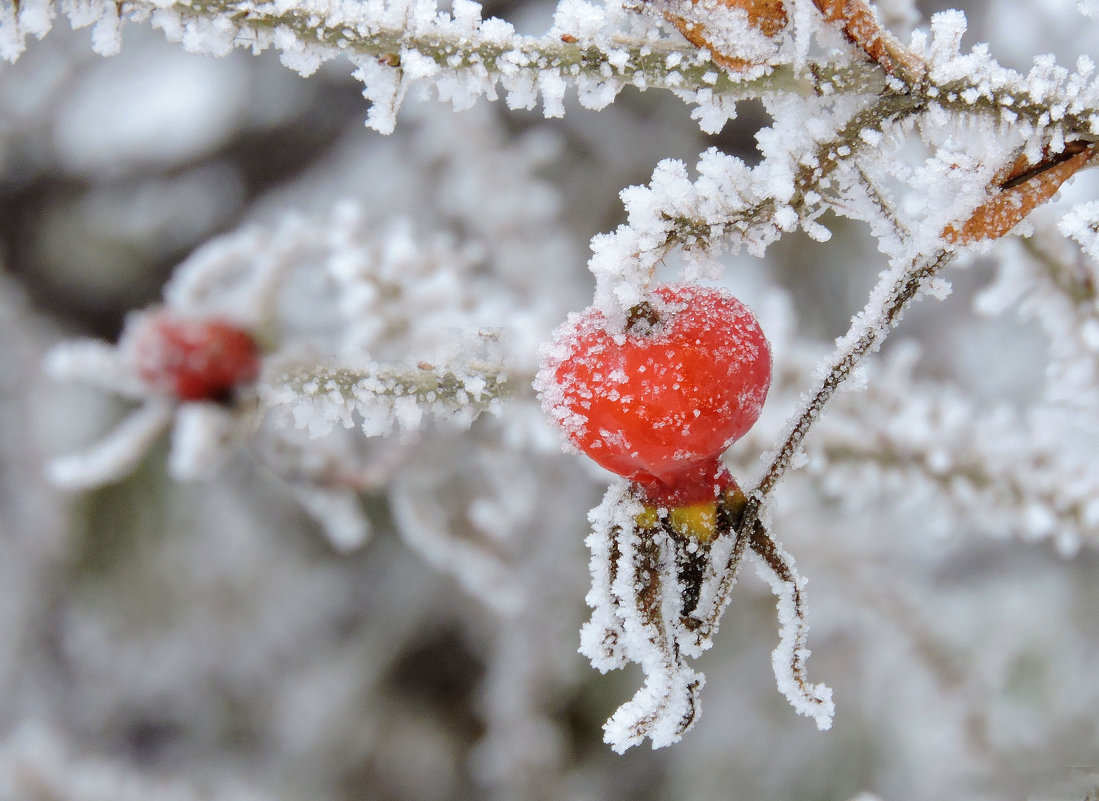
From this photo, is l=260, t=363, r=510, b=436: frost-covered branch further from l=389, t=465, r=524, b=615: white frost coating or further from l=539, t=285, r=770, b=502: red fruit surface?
l=389, t=465, r=524, b=615: white frost coating

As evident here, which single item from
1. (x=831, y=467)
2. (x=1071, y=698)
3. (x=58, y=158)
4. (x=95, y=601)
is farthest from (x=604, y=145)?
(x=95, y=601)

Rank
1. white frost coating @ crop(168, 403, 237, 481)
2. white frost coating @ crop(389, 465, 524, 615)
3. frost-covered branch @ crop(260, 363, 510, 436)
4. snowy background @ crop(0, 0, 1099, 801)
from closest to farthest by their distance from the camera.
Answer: frost-covered branch @ crop(260, 363, 510, 436)
white frost coating @ crop(168, 403, 237, 481)
white frost coating @ crop(389, 465, 524, 615)
snowy background @ crop(0, 0, 1099, 801)

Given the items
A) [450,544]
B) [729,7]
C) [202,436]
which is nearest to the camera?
[729,7]

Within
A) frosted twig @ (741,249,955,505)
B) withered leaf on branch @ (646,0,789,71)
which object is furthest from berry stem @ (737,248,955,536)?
withered leaf on branch @ (646,0,789,71)

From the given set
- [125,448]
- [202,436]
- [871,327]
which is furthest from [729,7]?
[125,448]

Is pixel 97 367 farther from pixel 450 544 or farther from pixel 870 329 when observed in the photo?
pixel 870 329

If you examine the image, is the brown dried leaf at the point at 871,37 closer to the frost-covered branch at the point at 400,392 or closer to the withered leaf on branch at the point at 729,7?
the withered leaf on branch at the point at 729,7

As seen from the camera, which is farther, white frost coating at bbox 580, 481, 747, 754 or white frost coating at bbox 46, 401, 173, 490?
white frost coating at bbox 46, 401, 173, 490
